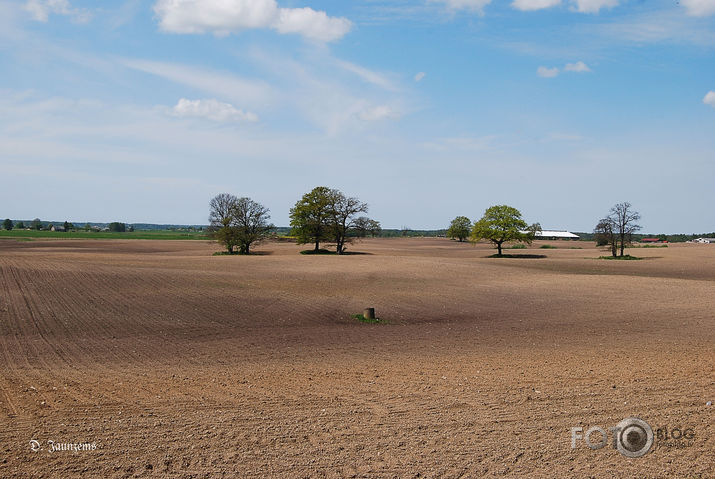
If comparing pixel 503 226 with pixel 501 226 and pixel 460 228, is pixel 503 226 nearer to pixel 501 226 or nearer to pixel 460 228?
pixel 501 226

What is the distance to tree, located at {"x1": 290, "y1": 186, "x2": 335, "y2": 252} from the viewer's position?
231 feet

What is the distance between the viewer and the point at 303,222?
71.1m

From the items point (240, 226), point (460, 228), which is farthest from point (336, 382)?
point (460, 228)

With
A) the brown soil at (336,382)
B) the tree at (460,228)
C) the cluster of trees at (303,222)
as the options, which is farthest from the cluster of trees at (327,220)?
the tree at (460,228)

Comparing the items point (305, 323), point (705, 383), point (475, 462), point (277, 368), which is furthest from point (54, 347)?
point (705, 383)

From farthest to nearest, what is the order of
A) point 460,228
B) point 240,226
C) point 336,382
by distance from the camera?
point 460,228, point 240,226, point 336,382

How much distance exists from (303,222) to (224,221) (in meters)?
9.97

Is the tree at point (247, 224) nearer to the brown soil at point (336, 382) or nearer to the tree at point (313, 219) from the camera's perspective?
the tree at point (313, 219)

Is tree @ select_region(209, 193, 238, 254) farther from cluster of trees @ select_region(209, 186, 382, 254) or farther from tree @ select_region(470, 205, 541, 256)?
tree @ select_region(470, 205, 541, 256)

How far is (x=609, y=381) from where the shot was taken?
11805 millimetres

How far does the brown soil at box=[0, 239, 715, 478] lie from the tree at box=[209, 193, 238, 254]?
4016 cm

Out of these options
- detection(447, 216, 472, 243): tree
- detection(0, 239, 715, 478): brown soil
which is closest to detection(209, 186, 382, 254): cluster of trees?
detection(0, 239, 715, 478): brown soil

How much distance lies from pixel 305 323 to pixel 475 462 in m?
13.5

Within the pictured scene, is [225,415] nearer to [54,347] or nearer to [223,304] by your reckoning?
[54,347]
